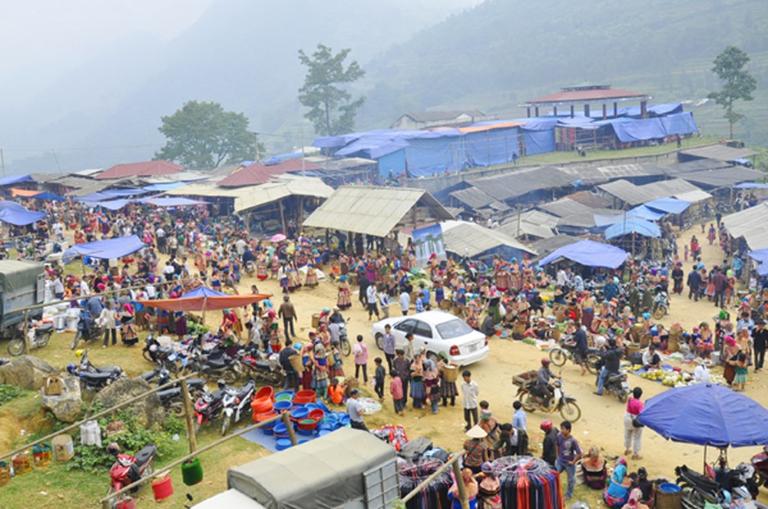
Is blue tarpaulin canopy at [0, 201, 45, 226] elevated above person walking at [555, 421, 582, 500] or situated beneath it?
elevated above

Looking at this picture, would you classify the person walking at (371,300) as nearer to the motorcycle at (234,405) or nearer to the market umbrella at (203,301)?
the market umbrella at (203,301)

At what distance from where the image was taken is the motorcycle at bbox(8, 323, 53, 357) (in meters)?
16.3

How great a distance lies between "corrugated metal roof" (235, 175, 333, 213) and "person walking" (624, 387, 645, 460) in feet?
70.3

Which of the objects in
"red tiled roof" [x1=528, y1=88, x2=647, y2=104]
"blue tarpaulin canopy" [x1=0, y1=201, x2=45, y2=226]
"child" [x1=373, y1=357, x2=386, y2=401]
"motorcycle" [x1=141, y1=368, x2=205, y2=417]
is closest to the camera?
"motorcycle" [x1=141, y1=368, x2=205, y2=417]

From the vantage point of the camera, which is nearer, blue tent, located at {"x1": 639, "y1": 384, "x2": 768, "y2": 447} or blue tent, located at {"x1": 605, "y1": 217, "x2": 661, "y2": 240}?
blue tent, located at {"x1": 639, "y1": 384, "x2": 768, "y2": 447}

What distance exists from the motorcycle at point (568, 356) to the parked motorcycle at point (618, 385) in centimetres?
103

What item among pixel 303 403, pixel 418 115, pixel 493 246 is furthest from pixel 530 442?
pixel 418 115

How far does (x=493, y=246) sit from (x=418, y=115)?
4431 cm

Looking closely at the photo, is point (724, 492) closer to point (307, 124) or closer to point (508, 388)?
point (508, 388)

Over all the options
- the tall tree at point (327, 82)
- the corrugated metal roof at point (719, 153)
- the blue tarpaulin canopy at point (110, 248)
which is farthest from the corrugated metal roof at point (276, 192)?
the tall tree at point (327, 82)

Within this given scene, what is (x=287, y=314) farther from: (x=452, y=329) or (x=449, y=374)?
(x=449, y=374)

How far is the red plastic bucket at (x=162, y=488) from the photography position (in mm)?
10250

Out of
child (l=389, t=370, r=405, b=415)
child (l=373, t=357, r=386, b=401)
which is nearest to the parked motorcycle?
child (l=389, t=370, r=405, b=415)

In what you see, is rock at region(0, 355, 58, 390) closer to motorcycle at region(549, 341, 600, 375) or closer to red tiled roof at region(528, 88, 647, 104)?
motorcycle at region(549, 341, 600, 375)
